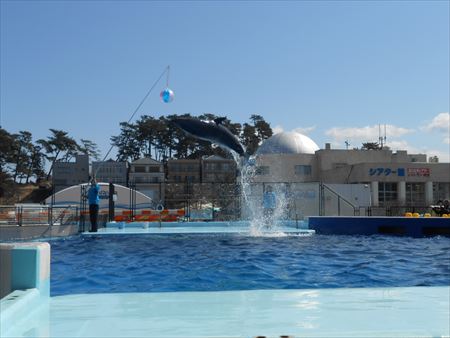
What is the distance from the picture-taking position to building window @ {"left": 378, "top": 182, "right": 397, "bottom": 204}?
39875 millimetres

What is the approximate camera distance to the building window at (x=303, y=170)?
149 ft

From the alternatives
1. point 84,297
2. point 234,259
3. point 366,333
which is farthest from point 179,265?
point 366,333

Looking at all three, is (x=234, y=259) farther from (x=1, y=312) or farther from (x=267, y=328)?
(x=1, y=312)

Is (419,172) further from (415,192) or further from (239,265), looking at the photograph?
(239,265)

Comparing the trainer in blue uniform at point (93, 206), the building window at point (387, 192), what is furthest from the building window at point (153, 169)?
the trainer in blue uniform at point (93, 206)

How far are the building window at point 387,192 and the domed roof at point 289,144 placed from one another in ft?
40.7

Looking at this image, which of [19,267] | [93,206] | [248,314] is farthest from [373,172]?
[19,267]

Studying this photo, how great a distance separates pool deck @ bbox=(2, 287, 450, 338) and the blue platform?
12384 mm

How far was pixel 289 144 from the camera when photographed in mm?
51562

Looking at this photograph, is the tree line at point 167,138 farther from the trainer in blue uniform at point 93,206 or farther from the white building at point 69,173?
the trainer in blue uniform at point 93,206

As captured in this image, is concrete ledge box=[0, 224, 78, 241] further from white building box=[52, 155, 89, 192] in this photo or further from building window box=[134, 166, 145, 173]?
building window box=[134, 166, 145, 173]

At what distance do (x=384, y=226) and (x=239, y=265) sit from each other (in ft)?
33.8

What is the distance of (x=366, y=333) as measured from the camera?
11.5 ft

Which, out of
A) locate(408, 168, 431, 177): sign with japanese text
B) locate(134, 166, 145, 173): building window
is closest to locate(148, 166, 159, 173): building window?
locate(134, 166, 145, 173): building window
